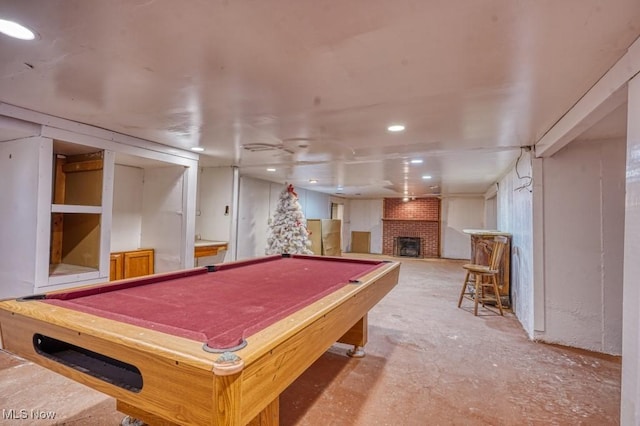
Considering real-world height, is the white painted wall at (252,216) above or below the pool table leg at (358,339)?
above

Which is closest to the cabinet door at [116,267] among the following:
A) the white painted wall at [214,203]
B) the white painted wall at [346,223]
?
the white painted wall at [214,203]

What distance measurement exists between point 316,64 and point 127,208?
11.6ft

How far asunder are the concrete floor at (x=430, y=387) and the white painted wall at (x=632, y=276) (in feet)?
2.14

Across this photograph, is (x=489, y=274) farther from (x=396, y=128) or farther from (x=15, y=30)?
(x=15, y=30)

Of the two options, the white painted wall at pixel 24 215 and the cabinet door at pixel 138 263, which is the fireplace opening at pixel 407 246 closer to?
the cabinet door at pixel 138 263

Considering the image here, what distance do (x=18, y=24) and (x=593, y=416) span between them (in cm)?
354

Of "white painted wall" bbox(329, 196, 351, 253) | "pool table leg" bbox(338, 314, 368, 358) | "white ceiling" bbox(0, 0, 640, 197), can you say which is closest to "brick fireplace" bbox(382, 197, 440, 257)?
"white painted wall" bbox(329, 196, 351, 253)

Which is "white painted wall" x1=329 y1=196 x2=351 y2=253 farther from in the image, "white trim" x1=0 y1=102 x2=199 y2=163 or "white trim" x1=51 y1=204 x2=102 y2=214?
"white trim" x1=51 y1=204 x2=102 y2=214

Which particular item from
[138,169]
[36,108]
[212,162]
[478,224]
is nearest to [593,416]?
[36,108]

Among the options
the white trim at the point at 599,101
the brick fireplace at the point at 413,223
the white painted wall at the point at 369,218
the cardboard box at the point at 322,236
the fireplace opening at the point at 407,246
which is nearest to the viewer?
the white trim at the point at 599,101

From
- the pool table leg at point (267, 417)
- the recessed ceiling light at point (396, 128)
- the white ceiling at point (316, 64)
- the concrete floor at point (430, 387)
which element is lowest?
the concrete floor at point (430, 387)

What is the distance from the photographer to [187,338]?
3.16 feet

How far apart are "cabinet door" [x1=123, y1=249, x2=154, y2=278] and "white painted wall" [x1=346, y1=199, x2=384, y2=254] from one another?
735 cm

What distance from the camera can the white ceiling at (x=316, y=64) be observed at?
45.5 inches
